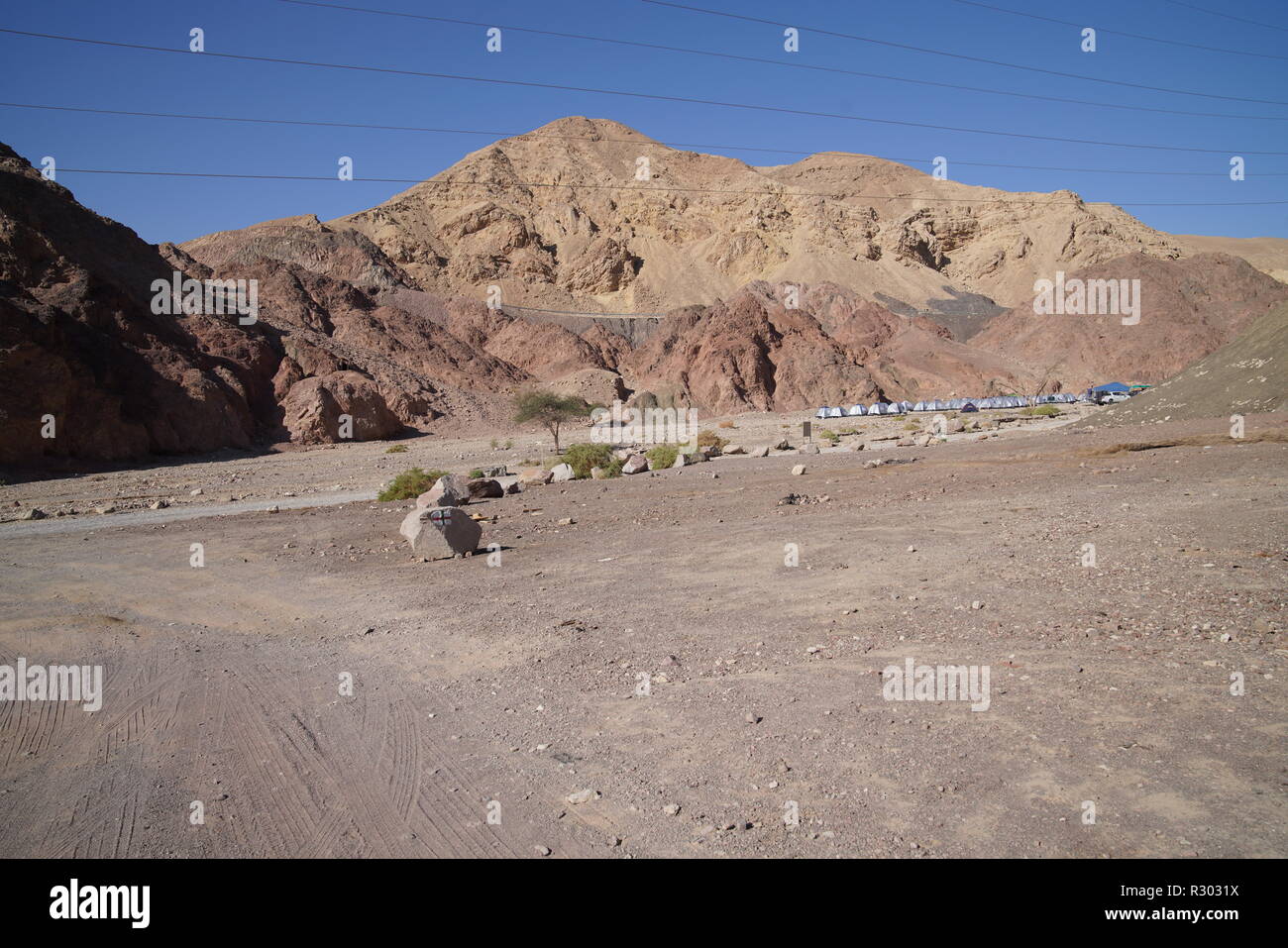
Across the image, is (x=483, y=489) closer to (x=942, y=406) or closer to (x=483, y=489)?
(x=483, y=489)

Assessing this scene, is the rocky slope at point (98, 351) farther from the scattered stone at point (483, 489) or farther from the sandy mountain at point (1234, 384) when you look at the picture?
the sandy mountain at point (1234, 384)

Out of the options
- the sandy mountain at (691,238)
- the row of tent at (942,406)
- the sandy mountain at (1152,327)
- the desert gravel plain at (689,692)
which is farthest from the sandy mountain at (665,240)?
the desert gravel plain at (689,692)

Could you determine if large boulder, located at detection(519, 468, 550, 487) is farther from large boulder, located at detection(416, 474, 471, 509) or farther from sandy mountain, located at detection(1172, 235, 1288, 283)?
sandy mountain, located at detection(1172, 235, 1288, 283)

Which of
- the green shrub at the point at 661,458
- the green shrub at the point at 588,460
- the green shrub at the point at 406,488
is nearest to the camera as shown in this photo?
the green shrub at the point at 406,488

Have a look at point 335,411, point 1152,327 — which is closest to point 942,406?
point 1152,327
